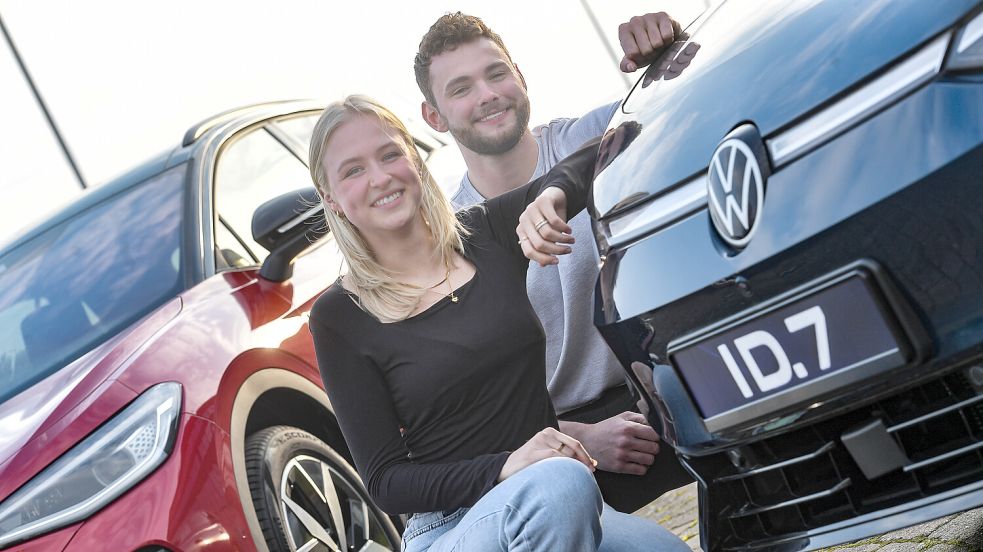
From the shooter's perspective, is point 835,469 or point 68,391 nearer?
point 835,469

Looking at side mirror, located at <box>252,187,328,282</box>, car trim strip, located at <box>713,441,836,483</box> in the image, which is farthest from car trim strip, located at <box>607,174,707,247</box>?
side mirror, located at <box>252,187,328,282</box>

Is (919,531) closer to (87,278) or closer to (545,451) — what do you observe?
(545,451)

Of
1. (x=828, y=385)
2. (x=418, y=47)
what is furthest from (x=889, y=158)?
(x=418, y=47)

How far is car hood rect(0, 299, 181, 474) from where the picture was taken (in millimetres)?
2738

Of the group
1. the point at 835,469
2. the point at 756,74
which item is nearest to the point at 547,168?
the point at 756,74

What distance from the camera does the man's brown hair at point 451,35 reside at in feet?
10.5

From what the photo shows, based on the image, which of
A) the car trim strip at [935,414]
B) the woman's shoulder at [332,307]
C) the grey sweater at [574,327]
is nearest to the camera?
the car trim strip at [935,414]

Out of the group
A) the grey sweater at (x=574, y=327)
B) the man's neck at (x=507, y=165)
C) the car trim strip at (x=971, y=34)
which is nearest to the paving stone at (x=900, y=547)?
the grey sweater at (x=574, y=327)

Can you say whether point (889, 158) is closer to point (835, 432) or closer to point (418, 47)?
point (835, 432)

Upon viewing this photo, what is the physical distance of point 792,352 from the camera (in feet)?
6.07

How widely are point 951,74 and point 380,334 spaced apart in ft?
4.11

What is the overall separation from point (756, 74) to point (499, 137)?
1.17 metres

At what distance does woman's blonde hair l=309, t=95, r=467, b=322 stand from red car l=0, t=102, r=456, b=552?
25.2 inches

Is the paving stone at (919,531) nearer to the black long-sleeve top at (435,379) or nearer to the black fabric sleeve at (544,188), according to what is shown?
the black long-sleeve top at (435,379)
